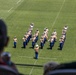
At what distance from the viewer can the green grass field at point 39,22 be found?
1915 cm

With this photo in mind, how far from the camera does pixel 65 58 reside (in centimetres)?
1934

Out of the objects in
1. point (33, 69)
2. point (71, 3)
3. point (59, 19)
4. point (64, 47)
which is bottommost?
point (71, 3)

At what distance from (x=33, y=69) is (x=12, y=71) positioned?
585 inches

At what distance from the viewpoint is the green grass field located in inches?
754

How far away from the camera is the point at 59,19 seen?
29.4 meters

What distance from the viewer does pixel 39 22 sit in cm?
2831

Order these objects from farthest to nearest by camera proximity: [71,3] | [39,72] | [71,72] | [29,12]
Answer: [71,3], [29,12], [39,72], [71,72]

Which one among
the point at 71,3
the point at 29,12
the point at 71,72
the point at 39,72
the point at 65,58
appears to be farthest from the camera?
the point at 71,3

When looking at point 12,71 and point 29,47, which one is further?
point 29,47

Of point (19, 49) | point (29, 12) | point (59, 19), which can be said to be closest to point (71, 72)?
point (19, 49)

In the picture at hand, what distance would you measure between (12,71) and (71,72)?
1.19ft

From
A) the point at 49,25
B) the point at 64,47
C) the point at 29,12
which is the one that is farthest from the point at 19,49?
the point at 29,12

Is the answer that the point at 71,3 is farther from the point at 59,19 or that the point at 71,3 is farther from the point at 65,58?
the point at 65,58

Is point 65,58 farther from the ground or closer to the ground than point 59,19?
farther from the ground
